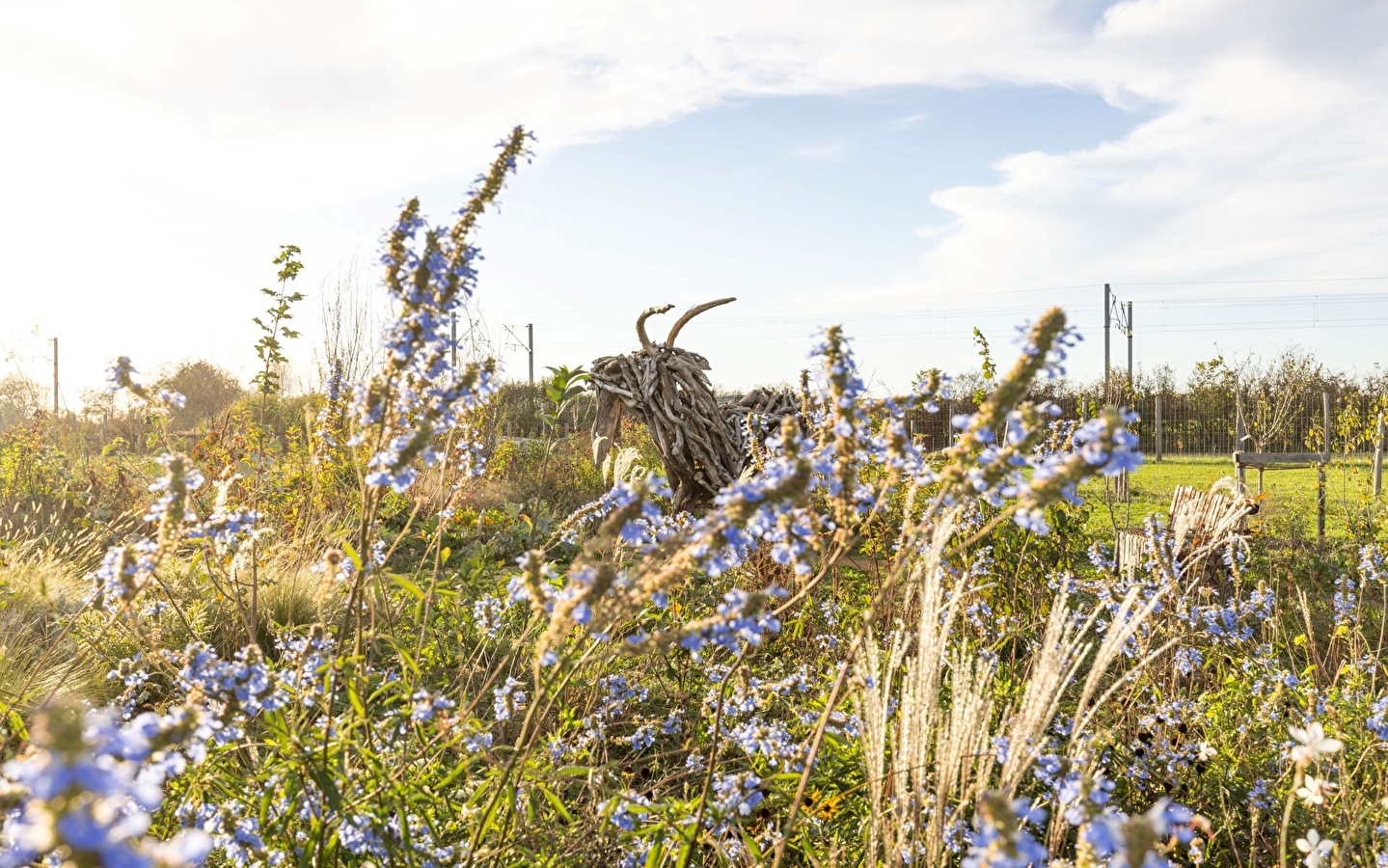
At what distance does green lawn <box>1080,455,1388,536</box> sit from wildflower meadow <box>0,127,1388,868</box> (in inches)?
76.8

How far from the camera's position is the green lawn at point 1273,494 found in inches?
354

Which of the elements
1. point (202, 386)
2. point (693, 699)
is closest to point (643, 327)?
point (693, 699)

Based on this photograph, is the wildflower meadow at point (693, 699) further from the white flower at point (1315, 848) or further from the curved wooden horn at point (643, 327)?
the curved wooden horn at point (643, 327)

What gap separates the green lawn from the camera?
29.5 feet

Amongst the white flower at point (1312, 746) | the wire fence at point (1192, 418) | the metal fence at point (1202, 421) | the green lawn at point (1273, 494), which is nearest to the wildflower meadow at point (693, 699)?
the white flower at point (1312, 746)

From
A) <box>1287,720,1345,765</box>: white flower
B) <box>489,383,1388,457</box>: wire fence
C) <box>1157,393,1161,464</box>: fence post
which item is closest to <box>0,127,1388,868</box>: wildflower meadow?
<box>1287,720,1345,765</box>: white flower

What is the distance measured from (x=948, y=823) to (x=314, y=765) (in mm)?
1456

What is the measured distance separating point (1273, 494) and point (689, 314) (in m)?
10.1

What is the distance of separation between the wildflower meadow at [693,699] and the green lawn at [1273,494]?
1950 millimetres

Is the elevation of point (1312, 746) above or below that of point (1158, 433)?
below

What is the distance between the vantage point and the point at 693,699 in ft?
12.9

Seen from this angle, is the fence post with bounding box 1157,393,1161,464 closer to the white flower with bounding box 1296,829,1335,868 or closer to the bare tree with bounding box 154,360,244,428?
the bare tree with bounding box 154,360,244,428

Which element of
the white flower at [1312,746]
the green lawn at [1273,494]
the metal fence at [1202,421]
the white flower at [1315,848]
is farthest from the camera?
the metal fence at [1202,421]

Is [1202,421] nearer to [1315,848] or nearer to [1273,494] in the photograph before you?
[1273,494]
